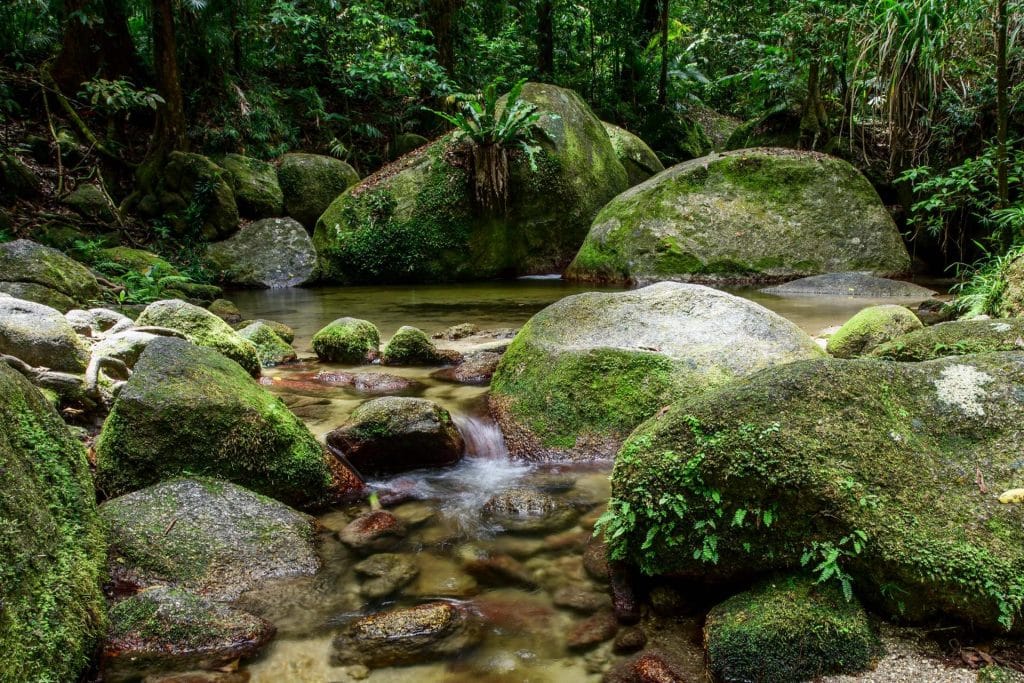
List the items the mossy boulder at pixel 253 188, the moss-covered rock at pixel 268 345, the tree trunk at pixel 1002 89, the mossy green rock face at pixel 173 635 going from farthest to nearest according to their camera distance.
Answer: the mossy boulder at pixel 253 188, the moss-covered rock at pixel 268 345, the tree trunk at pixel 1002 89, the mossy green rock face at pixel 173 635

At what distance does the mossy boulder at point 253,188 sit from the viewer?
43.9ft

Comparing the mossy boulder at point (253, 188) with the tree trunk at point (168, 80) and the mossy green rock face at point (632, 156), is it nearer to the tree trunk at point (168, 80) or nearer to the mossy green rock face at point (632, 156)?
the tree trunk at point (168, 80)

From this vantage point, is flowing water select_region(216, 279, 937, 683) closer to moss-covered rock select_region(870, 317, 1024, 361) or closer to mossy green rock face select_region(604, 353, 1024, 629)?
mossy green rock face select_region(604, 353, 1024, 629)

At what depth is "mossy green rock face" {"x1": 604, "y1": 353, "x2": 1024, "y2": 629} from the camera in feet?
6.67

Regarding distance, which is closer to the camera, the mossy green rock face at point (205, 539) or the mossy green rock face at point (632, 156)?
the mossy green rock face at point (205, 539)

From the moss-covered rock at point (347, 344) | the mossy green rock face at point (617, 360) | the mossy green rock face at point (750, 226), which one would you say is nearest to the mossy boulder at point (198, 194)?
the mossy green rock face at point (750, 226)

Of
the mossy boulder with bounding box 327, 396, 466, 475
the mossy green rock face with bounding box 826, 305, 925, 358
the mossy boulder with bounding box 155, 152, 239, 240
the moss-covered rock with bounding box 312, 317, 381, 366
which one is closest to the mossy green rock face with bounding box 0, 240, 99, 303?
the moss-covered rock with bounding box 312, 317, 381, 366

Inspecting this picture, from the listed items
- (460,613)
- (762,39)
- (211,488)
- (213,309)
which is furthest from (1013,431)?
(762,39)

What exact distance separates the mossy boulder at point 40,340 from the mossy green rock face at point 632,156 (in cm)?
1202

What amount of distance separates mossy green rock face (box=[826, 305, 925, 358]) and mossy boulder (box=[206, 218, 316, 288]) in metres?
9.55

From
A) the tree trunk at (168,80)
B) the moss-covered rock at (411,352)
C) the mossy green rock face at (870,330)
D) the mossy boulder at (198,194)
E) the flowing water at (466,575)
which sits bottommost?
the flowing water at (466,575)

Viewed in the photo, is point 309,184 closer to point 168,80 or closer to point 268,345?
point 168,80

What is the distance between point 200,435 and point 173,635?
44.6 inches

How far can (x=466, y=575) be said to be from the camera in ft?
9.37
